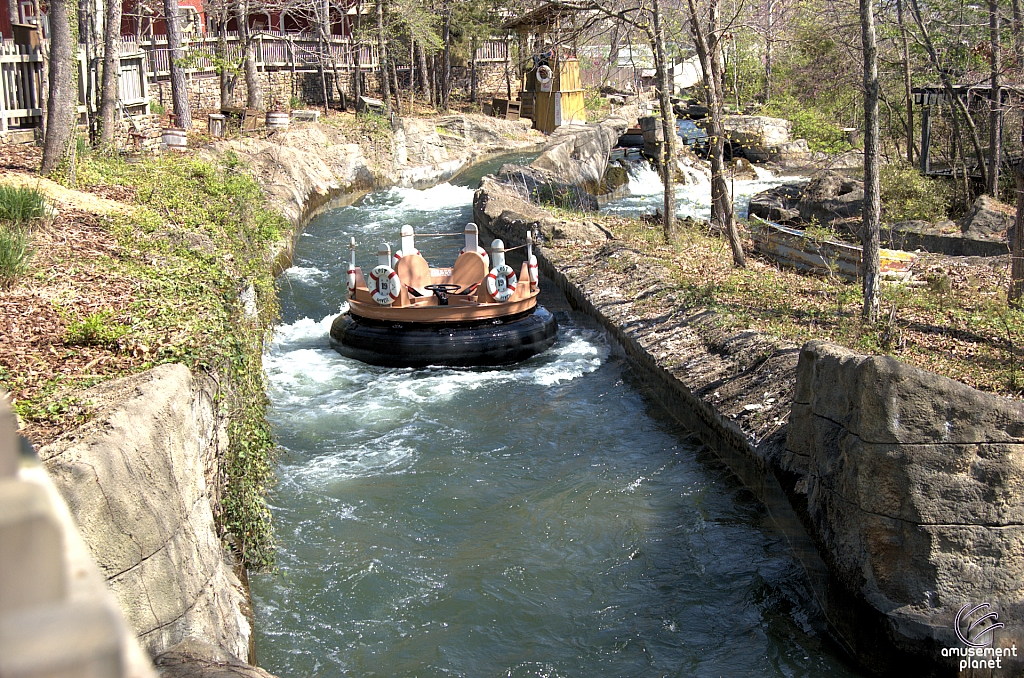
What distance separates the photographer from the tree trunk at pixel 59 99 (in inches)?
558

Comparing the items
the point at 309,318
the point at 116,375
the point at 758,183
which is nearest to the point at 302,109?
the point at 758,183

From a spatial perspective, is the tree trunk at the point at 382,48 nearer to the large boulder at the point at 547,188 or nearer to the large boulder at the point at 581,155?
the large boulder at the point at 581,155

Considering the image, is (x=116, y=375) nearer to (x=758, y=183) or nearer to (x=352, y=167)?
(x=352, y=167)

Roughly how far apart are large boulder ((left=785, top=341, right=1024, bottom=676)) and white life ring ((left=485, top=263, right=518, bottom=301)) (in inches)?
297

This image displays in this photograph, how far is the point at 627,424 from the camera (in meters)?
11.8

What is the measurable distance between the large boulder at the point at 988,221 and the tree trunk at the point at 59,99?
15.4 metres

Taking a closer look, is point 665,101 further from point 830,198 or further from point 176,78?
point 176,78

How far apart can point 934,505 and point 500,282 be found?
328 inches

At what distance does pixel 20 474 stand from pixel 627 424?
1127 centimetres

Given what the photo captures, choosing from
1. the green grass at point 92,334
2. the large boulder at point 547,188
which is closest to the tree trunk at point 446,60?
the large boulder at point 547,188

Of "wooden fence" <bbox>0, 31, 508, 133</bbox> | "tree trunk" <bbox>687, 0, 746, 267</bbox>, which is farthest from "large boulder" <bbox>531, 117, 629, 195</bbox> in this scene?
"tree trunk" <bbox>687, 0, 746, 267</bbox>
